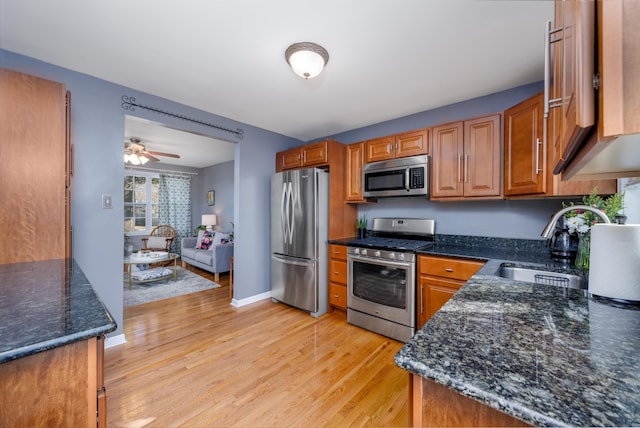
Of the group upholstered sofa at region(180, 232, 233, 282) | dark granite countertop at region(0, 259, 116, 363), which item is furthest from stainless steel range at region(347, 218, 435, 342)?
upholstered sofa at region(180, 232, 233, 282)

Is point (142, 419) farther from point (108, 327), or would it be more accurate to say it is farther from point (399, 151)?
point (399, 151)

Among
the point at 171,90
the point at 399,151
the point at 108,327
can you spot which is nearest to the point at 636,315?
the point at 108,327

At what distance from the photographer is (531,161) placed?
1.96 meters

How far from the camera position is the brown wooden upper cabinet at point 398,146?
2.64 meters

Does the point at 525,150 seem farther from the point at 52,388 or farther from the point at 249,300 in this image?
the point at 249,300

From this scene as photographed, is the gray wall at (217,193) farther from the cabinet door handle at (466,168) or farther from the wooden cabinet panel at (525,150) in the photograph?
the wooden cabinet panel at (525,150)

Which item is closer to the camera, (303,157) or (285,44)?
(285,44)

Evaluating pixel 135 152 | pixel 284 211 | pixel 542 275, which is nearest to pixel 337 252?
pixel 284 211

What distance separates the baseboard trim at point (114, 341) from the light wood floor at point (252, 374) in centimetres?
7

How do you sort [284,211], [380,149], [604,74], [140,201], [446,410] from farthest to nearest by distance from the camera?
[140,201] < [284,211] < [380,149] < [446,410] < [604,74]

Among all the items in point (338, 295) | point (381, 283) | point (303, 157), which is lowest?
point (338, 295)

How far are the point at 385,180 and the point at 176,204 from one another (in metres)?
5.73

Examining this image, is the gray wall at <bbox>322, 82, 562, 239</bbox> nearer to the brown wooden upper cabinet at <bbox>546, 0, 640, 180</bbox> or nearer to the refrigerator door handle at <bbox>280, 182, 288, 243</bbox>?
the refrigerator door handle at <bbox>280, 182, 288, 243</bbox>

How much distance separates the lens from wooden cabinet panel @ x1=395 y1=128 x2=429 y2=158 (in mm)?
2623
